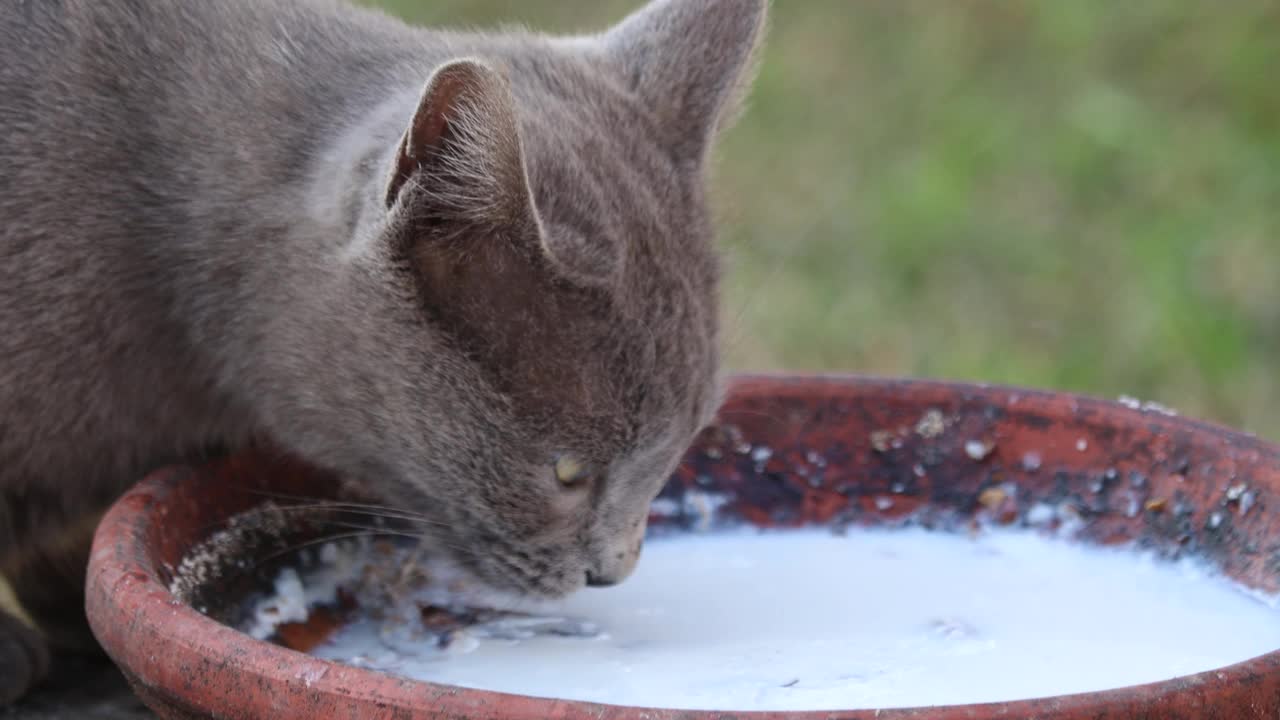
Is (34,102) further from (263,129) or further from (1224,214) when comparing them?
(1224,214)

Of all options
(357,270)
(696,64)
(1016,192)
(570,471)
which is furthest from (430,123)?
(1016,192)

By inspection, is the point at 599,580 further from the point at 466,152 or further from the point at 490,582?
the point at 466,152

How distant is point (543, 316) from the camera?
142cm

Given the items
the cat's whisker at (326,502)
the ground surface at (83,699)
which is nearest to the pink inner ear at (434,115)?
the cat's whisker at (326,502)

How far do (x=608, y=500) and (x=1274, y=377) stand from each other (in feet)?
6.72

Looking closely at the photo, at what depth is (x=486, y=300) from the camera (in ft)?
4.63

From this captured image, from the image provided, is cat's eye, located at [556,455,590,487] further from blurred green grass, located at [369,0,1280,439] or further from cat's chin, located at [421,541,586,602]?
blurred green grass, located at [369,0,1280,439]

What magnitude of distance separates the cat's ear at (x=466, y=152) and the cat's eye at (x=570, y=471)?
0.25 m

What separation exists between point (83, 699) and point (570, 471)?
1.98 feet

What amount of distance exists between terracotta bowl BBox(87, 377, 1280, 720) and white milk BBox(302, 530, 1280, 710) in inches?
1.5

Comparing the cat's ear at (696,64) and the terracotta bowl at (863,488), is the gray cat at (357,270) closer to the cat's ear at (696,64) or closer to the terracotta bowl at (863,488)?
the cat's ear at (696,64)

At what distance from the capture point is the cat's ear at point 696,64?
66.5 inches

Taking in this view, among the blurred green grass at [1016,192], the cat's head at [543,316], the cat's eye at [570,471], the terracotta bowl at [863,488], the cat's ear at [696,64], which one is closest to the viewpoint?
the terracotta bowl at [863,488]

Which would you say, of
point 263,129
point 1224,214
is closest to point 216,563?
point 263,129
